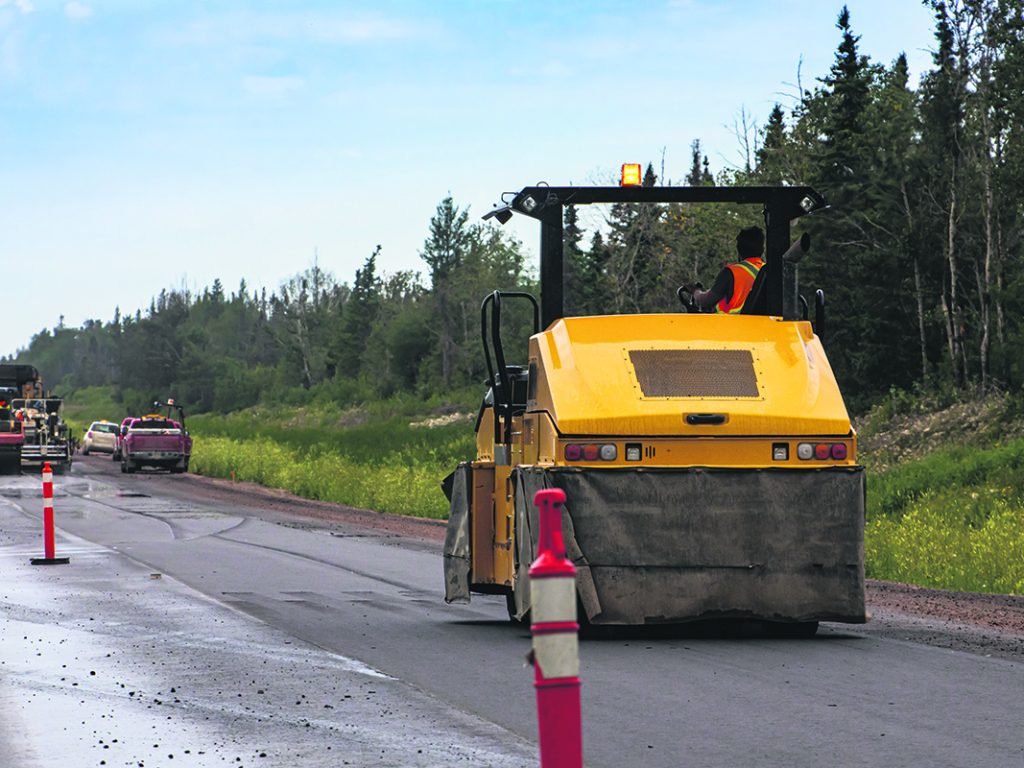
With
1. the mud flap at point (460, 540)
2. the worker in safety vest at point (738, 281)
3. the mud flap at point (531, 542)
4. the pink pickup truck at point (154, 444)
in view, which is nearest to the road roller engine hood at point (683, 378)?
the mud flap at point (531, 542)

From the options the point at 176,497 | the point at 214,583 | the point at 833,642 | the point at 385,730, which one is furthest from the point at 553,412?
the point at 176,497

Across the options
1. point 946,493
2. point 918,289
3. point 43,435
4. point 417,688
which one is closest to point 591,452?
point 417,688

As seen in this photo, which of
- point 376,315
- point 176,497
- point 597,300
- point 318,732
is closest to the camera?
point 318,732

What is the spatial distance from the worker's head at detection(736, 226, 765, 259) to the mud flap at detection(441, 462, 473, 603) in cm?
256

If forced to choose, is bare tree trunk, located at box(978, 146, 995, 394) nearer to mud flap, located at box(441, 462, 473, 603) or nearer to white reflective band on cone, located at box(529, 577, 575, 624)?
mud flap, located at box(441, 462, 473, 603)

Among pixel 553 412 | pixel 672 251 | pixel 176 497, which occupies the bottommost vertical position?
pixel 176 497

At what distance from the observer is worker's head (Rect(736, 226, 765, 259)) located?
12.0 m

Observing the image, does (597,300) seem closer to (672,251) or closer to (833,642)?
(672,251)

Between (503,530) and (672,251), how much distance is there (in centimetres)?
4993

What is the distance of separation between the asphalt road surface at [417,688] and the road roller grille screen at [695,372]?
1.67m

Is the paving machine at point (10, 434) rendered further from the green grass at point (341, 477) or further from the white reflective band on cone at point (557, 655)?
the white reflective band on cone at point (557, 655)

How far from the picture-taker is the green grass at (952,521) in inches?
678

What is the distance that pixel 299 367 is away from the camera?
5915 inches

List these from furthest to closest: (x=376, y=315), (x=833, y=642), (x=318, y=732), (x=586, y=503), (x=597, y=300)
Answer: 1. (x=376, y=315)
2. (x=597, y=300)
3. (x=833, y=642)
4. (x=586, y=503)
5. (x=318, y=732)
